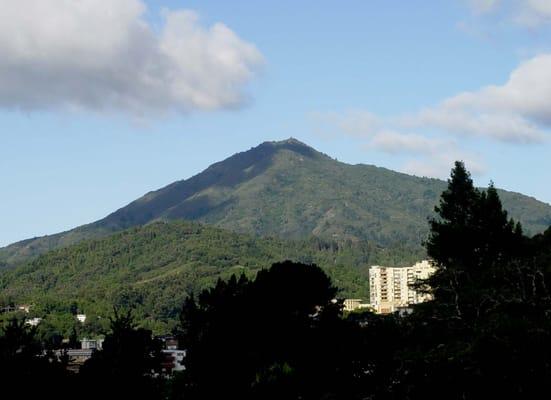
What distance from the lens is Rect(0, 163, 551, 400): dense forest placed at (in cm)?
3266

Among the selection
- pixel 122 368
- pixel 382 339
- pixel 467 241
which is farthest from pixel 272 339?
pixel 467 241

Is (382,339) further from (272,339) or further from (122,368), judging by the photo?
(122,368)

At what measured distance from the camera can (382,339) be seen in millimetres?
49562

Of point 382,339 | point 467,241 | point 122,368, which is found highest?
point 467,241

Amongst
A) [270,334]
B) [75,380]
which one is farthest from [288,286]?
[75,380]

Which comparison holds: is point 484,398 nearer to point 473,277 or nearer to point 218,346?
point 473,277

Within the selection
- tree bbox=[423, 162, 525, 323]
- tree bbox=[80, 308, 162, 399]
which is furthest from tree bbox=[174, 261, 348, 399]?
tree bbox=[423, 162, 525, 323]

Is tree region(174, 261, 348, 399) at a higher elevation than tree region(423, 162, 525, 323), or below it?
below

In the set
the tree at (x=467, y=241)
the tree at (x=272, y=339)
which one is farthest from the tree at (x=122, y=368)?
the tree at (x=467, y=241)

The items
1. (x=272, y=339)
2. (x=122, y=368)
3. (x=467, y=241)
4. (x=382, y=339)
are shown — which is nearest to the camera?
(x=122, y=368)

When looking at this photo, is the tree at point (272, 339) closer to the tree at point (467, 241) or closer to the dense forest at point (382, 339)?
the dense forest at point (382, 339)

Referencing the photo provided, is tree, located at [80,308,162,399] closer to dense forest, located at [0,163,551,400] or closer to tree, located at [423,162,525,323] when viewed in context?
dense forest, located at [0,163,551,400]

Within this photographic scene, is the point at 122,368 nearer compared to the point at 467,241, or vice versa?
the point at 122,368

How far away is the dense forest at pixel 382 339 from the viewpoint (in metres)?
32.7
